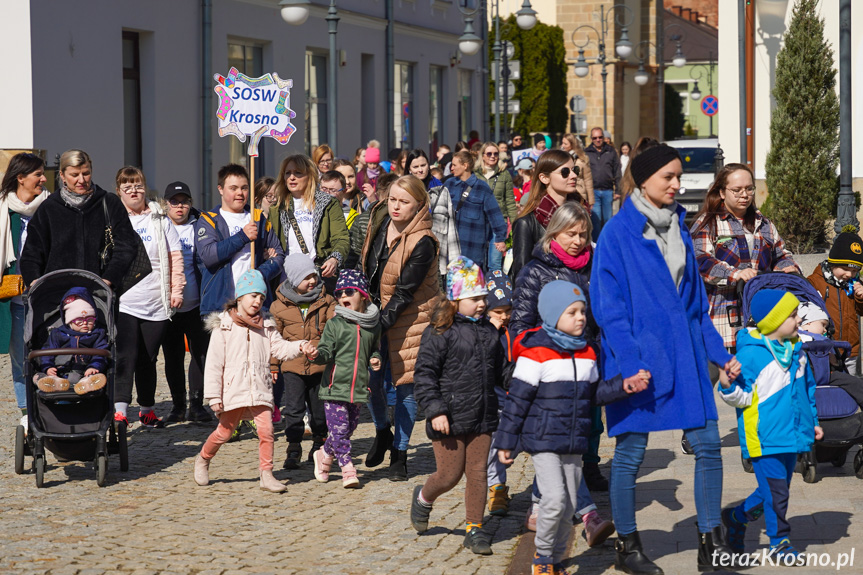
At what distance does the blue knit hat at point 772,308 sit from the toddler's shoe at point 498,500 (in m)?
1.83

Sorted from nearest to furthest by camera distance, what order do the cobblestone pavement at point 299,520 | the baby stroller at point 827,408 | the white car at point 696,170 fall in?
1. the cobblestone pavement at point 299,520
2. the baby stroller at point 827,408
3. the white car at point 696,170

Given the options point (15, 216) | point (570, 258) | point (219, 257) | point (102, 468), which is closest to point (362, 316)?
point (570, 258)

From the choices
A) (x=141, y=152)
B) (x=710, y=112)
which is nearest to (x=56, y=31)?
(x=141, y=152)

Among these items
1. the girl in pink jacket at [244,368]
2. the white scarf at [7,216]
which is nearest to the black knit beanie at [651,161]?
the girl in pink jacket at [244,368]

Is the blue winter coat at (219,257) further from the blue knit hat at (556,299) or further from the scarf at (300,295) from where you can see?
the blue knit hat at (556,299)

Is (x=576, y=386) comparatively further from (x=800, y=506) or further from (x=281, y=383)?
(x=281, y=383)

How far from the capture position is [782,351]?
6.12m

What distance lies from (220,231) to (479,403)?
12.4 ft

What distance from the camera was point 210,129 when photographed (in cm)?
2000

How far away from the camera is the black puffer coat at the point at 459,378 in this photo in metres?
6.53

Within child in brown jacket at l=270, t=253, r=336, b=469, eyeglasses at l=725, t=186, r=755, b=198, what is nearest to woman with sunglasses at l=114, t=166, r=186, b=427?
child in brown jacket at l=270, t=253, r=336, b=469

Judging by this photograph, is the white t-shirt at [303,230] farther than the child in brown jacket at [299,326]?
Yes

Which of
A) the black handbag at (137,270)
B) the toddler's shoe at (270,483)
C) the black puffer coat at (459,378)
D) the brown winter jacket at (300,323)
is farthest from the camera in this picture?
the black handbag at (137,270)

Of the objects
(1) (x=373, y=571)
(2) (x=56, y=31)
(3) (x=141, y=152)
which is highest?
(2) (x=56, y=31)
